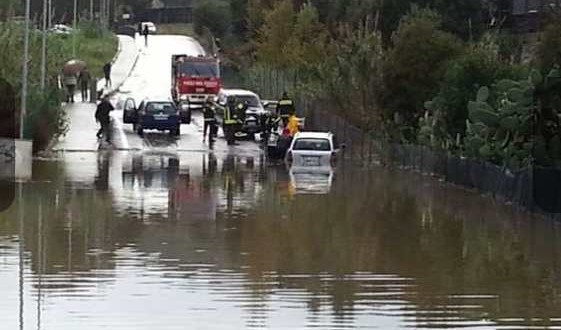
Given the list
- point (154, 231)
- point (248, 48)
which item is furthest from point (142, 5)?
point (154, 231)

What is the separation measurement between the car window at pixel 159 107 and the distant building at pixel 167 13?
7846cm

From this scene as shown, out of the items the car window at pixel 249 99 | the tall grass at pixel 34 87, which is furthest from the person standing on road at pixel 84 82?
the car window at pixel 249 99

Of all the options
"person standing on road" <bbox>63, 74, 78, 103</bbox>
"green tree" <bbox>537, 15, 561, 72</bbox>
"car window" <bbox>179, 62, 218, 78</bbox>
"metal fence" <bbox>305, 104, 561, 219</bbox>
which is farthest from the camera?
"car window" <bbox>179, 62, 218, 78</bbox>

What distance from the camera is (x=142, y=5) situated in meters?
153

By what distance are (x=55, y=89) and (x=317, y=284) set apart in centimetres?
3386

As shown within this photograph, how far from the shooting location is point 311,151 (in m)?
46.9

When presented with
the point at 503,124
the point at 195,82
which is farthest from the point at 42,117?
the point at 195,82

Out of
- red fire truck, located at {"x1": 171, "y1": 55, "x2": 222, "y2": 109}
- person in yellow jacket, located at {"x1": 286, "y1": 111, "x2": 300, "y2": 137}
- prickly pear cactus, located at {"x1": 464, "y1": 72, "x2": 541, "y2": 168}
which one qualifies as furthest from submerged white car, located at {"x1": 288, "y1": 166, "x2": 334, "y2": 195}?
red fire truck, located at {"x1": 171, "y1": 55, "x2": 222, "y2": 109}

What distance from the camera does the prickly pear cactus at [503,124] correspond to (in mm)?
33188

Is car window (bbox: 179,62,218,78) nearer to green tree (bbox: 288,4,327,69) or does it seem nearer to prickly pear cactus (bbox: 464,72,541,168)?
green tree (bbox: 288,4,327,69)

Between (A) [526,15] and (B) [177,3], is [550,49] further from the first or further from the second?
(B) [177,3]

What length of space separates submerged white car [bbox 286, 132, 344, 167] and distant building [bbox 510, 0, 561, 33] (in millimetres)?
21560

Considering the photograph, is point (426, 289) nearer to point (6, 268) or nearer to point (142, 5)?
point (6, 268)

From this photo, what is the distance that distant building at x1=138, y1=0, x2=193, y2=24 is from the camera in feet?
470
